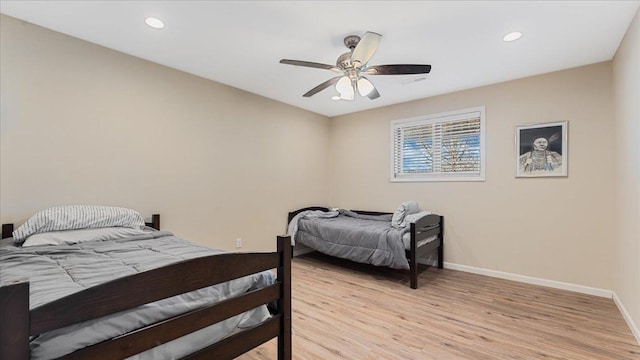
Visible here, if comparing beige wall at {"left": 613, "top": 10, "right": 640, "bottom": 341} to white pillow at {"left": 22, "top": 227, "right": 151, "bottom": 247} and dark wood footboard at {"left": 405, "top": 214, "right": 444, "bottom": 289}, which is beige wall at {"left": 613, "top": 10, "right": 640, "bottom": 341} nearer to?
dark wood footboard at {"left": 405, "top": 214, "right": 444, "bottom": 289}

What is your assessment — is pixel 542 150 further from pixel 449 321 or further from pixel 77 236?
pixel 77 236

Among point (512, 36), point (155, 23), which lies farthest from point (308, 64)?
point (512, 36)

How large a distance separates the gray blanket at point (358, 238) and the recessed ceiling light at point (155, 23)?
2956 mm

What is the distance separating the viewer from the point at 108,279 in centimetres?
151

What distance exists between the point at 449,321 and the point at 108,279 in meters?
2.51

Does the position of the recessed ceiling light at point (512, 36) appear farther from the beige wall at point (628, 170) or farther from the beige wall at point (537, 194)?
the beige wall at point (537, 194)

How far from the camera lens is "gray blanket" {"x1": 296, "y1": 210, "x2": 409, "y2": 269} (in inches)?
136

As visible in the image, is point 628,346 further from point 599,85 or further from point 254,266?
point 254,266

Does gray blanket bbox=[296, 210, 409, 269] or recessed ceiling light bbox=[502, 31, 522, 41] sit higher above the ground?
recessed ceiling light bbox=[502, 31, 522, 41]

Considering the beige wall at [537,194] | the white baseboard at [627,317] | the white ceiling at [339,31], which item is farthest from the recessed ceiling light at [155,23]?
the white baseboard at [627,317]

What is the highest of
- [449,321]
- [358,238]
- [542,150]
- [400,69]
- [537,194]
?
[400,69]

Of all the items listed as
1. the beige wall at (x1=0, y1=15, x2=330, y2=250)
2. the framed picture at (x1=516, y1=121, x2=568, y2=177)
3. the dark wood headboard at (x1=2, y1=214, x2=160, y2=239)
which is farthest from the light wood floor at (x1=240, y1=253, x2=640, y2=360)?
the dark wood headboard at (x1=2, y1=214, x2=160, y2=239)

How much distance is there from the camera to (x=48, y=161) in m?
2.52

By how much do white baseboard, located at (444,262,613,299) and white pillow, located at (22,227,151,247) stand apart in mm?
3825
